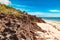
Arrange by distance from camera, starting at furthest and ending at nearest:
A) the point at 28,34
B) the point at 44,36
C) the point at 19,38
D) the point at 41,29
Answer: the point at 41,29
the point at 44,36
the point at 28,34
the point at 19,38

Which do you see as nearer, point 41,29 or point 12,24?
point 12,24

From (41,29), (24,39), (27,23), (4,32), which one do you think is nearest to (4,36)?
(4,32)

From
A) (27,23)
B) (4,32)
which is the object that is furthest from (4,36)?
(27,23)

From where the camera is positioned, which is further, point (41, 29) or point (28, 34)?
point (41, 29)

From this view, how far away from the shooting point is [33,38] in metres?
15.0

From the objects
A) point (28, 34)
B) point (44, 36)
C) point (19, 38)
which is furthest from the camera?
point (44, 36)

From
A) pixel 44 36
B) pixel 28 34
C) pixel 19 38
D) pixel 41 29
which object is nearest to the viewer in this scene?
pixel 19 38

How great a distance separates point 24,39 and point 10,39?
84 cm

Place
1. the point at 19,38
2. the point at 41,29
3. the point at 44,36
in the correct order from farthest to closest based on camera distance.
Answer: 1. the point at 41,29
2. the point at 44,36
3. the point at 19,38

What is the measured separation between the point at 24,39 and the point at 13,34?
73cm

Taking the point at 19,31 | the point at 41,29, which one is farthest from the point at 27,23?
the point at 19,31

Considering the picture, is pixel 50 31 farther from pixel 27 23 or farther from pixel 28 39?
pixel 28 39

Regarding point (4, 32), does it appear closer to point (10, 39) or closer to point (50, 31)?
point (10, 39)

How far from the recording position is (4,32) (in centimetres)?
1415
